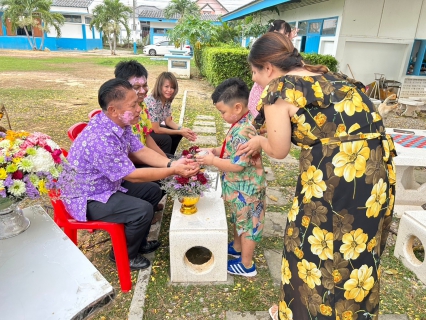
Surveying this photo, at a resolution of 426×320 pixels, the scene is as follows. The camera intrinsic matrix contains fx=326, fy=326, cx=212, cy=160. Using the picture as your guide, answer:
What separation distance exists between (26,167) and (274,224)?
8.14 feet

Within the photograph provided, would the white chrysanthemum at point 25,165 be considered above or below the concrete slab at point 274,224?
above

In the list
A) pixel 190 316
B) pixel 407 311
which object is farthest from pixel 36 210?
pixel 407 311

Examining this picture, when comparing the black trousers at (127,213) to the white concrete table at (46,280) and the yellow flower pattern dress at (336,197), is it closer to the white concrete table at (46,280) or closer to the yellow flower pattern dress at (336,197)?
the white concrete table at (46,280)

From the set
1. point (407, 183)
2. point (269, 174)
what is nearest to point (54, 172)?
point (269, 174)

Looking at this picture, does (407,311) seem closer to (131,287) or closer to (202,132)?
(131,287)

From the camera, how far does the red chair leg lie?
2.35 meters

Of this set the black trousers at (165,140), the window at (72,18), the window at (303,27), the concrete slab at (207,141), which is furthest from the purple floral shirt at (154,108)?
the window at (72,18)

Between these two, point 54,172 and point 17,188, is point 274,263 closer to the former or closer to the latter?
point 54,172

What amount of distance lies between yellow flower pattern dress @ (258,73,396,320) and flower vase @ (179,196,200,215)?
0.89 meters

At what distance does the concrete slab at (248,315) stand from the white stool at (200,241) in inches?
12.3

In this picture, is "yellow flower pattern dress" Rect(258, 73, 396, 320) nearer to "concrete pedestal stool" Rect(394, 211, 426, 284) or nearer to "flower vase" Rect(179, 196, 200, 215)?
"flower vase" Rect(179, 196, 200, 215)

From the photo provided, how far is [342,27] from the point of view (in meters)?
8.29

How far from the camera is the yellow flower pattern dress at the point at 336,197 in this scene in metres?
1.44

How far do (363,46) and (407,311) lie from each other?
808cm
